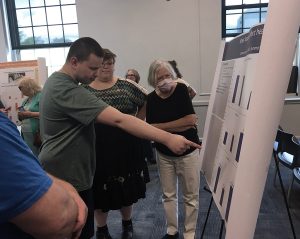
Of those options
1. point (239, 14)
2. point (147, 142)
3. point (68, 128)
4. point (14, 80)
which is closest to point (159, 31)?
point (239, 14)

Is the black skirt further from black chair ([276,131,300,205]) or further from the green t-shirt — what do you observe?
black chair ([276,131,300,205])

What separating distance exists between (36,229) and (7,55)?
547 centimetres

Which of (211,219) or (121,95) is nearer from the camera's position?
(121,95)

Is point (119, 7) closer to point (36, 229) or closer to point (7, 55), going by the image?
point (7, 55)

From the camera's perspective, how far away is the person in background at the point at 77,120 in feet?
5.07

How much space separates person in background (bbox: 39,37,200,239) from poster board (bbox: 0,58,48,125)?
2487 mm

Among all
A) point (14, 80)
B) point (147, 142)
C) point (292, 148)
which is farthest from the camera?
point (147, 142)

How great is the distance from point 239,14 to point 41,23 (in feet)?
10.9

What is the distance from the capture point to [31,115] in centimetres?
359

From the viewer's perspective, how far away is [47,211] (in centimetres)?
65

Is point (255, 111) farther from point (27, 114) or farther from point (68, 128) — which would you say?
point (27, 114)

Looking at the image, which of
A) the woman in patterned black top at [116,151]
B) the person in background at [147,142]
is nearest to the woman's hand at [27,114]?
the person in background at [147,142]

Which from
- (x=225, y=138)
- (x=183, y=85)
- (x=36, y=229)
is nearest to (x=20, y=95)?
(x=183, y=85)

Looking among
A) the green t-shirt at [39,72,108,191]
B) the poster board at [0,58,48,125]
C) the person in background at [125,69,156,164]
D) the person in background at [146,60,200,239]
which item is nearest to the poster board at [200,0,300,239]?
the green t-shirt at [39,72,108,191]
